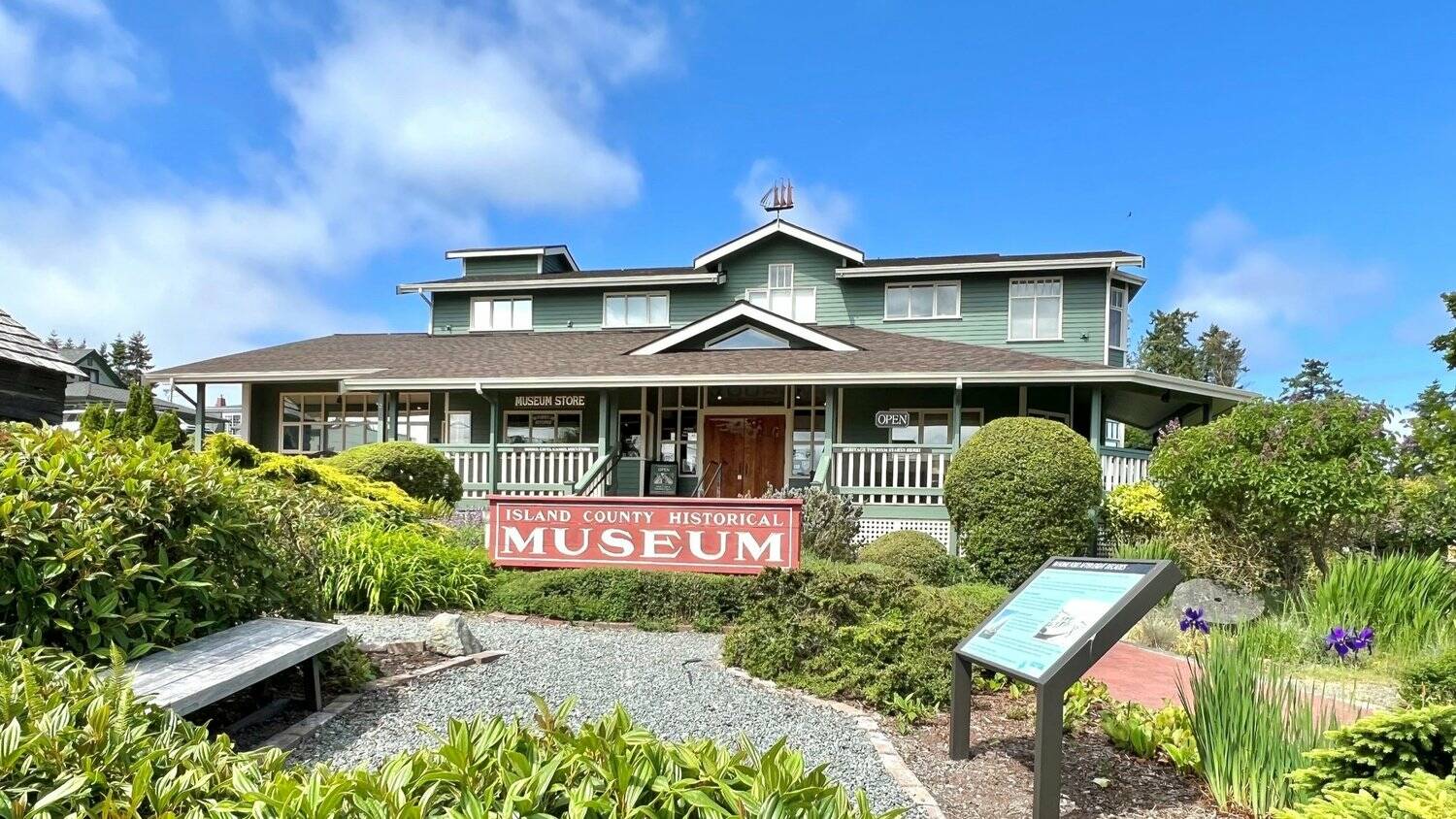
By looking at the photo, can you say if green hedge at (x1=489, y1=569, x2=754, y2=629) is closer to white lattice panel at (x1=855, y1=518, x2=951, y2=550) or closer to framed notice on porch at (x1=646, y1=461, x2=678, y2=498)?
white lattice panel at (x1=855, y1=518, x2=951, y2=550)

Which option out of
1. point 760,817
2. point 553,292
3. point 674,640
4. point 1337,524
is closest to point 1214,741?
point 760,817

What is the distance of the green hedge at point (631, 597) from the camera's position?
826cm

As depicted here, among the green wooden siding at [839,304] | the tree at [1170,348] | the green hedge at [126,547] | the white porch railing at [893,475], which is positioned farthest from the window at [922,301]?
the tree at [1170,348]

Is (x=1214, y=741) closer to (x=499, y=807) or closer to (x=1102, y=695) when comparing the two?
(x=1102, y=695)

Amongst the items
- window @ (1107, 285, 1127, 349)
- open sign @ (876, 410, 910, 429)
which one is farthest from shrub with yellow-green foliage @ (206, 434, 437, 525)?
window @ (1107, 285, 1127, 349)

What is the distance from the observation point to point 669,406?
19031 millimetres

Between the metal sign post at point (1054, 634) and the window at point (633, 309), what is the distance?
1788 cm

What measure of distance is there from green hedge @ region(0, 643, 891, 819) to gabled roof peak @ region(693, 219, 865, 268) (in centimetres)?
1851

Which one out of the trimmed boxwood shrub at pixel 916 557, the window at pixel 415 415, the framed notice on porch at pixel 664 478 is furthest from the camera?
the window at pixel 415 415

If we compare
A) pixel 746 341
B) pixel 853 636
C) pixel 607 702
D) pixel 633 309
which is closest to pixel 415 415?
pixel 633 309

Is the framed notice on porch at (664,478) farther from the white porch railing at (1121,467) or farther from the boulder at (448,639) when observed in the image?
the boulder at (448,639)

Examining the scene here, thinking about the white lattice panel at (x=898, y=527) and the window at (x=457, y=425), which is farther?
the window at (x=457, y=425)

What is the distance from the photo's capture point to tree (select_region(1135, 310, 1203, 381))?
186ft

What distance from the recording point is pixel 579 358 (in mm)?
18078
